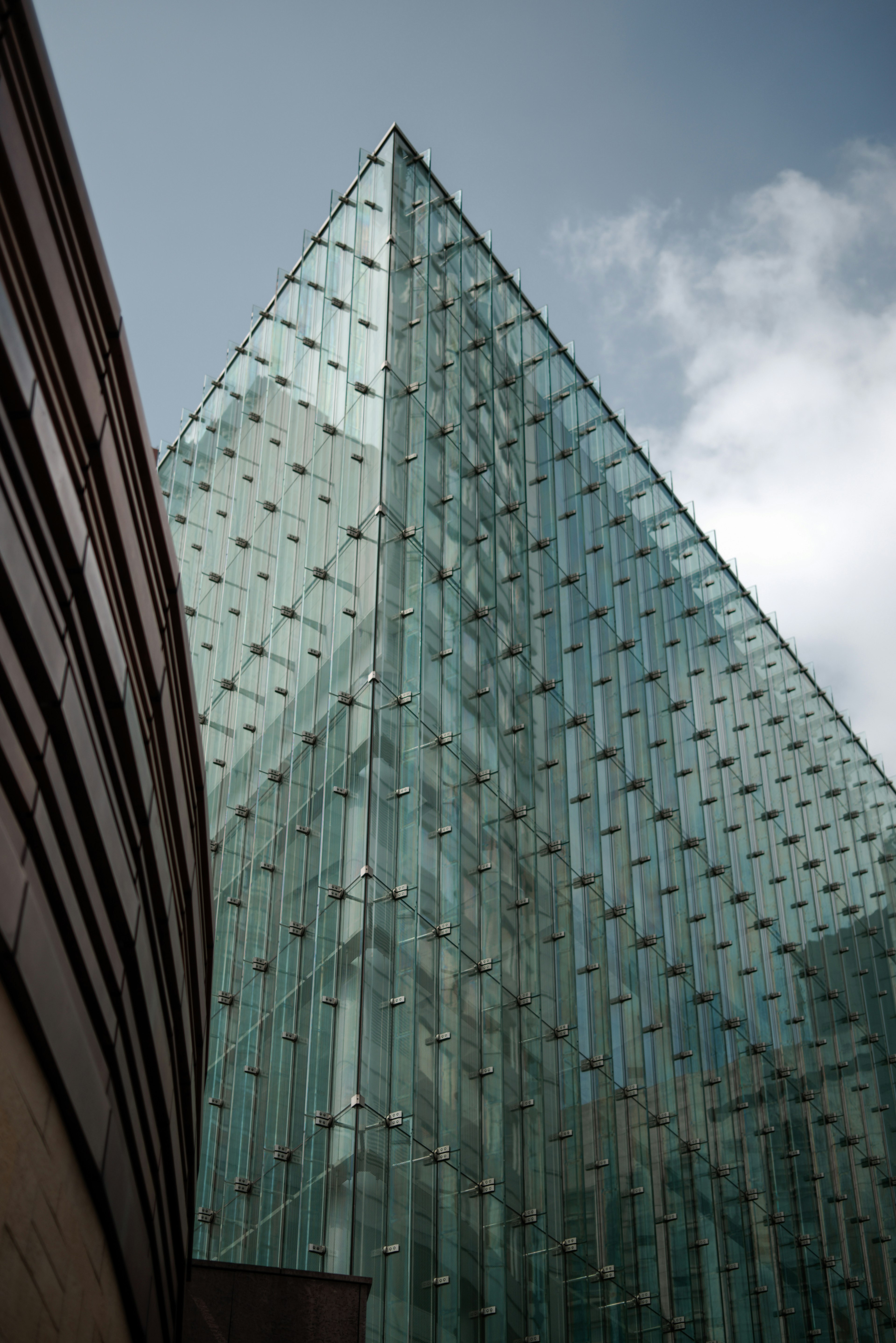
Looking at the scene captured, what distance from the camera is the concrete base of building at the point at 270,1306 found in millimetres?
16609

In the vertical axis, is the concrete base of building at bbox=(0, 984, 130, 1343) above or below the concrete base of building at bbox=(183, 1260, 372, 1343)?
below

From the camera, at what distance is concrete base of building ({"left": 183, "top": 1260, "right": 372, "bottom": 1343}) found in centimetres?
1661

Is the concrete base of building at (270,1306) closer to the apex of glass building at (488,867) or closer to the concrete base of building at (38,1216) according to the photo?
the apex of glass building at (488,867)

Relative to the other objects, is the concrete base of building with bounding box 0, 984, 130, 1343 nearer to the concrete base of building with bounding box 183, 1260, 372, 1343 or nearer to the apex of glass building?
the concrete base of building with bounding box 183, 1260, 372, 1343

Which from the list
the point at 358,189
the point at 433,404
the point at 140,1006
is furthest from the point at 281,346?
the point at 140,1006

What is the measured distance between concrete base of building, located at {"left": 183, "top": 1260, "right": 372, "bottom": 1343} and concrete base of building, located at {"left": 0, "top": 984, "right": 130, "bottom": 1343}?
248 inches

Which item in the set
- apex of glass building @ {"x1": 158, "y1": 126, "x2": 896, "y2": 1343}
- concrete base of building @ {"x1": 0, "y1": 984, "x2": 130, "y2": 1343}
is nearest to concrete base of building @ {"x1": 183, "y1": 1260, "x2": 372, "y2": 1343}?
apex of glass building @ {"x1": 158, "y1": 126, "x2": 896, "y2": 1343}

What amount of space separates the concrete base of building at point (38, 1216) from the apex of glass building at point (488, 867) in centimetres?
877

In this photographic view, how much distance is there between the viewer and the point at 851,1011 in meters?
36.5

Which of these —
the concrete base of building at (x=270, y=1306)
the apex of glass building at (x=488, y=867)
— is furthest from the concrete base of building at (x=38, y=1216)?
the apex of glass building at (x=488, y=867)

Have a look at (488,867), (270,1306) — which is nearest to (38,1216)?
(270,1306)

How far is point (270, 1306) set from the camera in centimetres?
1681

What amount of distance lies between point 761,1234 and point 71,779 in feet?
73.9

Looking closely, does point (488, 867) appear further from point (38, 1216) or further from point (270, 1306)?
point (38, 1216)
